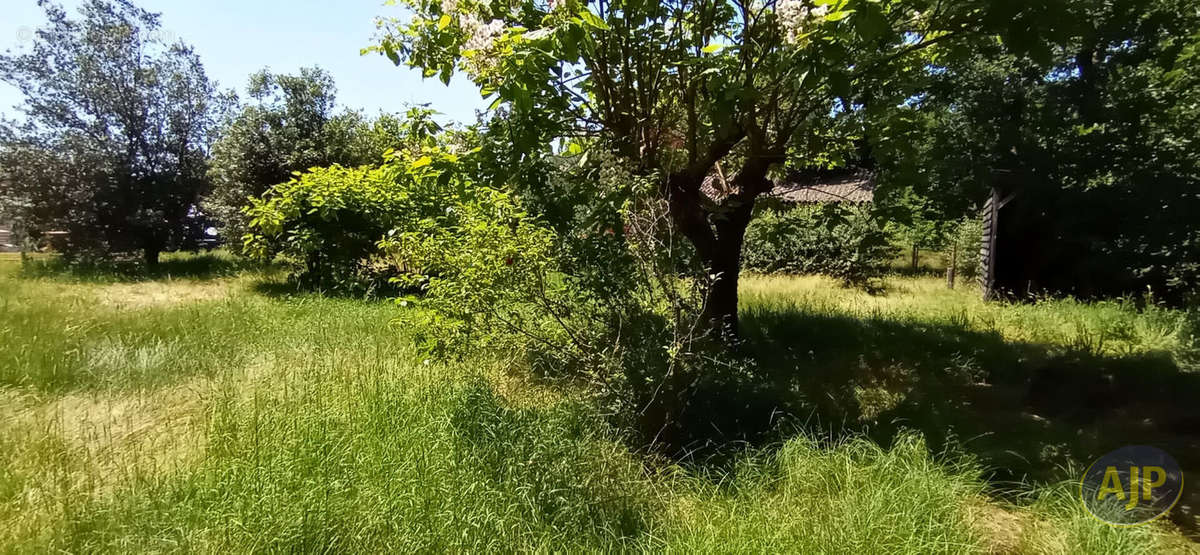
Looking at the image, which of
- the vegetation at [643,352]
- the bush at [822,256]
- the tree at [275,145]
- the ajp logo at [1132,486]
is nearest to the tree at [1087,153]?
the vegetation at [643,352]

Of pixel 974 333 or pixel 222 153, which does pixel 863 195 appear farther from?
pixel 222 153

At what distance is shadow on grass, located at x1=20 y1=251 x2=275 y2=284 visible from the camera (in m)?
9.69

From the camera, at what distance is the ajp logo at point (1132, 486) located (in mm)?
2656

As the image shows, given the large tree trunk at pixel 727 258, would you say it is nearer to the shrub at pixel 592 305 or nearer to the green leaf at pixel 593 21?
the shrub at pixel 592 305

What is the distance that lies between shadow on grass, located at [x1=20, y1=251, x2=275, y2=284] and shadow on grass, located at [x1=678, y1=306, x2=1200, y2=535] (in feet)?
29.4

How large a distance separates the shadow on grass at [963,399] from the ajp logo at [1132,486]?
0.24 ft

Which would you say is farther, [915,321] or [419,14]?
[915,321]

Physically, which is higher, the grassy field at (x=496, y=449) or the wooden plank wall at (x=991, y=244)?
the wooden plank wall at (x=991, y=244)

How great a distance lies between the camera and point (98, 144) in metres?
11.5

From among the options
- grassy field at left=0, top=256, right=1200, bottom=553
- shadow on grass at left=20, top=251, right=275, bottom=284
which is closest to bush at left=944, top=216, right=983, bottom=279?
grassy field at left=0, top=256, right=1200, bottom=553

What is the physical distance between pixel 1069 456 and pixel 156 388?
5.85 m

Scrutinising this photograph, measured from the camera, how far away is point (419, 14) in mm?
4465

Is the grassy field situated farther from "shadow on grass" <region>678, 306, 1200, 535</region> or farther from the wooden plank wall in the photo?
the wooden plank wall

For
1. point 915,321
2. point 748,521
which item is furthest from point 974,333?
point 748,521
